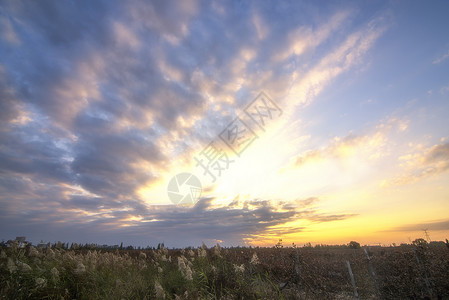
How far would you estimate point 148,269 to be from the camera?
12781 millimetres

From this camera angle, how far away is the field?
780 cm

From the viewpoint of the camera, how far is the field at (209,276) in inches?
307

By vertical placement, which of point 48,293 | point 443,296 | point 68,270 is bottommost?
point 443,296

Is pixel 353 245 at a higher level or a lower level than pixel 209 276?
higher

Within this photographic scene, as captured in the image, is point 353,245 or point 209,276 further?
point 353,245

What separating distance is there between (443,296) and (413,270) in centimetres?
221

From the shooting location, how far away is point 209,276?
32.3ft

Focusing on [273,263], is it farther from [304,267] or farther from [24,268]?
[24,268]

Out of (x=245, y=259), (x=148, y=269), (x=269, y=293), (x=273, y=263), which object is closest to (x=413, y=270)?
(x=273, y=263)

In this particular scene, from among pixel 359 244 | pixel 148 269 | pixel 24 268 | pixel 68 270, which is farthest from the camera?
pixel 359 244

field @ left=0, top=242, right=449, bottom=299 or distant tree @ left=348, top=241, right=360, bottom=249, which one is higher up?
distant tree @ left=348, top=241, right=360, bottom=249

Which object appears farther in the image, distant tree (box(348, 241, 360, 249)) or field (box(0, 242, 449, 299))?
distant tree (box(348, 241, 360, 249))

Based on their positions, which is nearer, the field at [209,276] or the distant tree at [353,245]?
the field at [209,276]

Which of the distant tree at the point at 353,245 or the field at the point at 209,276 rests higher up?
the distant tree at the point at 353,245
